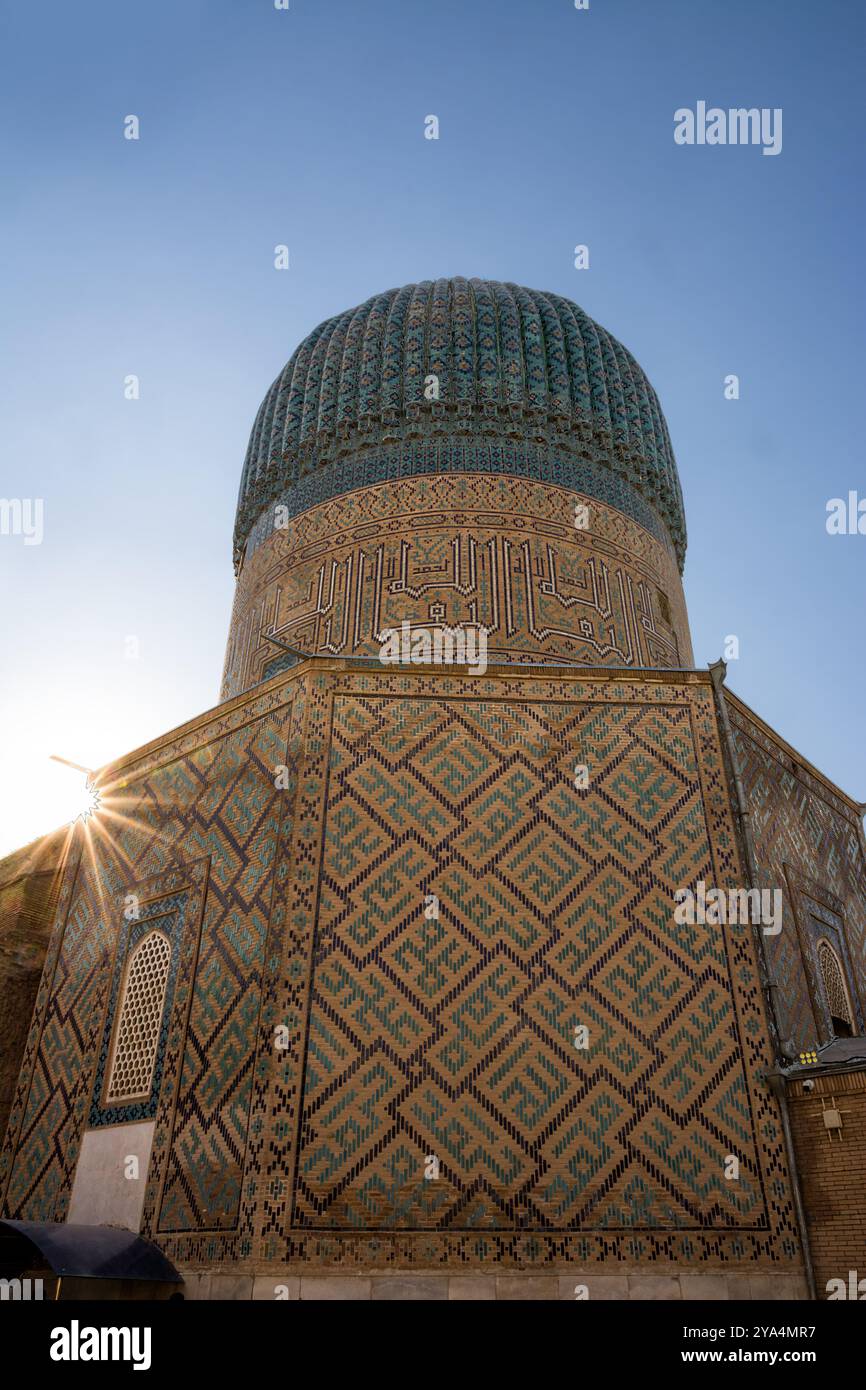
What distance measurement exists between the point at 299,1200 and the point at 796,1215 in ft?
7.19

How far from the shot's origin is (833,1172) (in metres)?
4.64

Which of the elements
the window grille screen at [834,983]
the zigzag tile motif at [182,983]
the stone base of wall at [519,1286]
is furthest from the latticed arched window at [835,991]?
the zigzag tile motif at [182,983]

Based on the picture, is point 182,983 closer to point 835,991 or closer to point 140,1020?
point 140,1020

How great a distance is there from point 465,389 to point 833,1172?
5937mm

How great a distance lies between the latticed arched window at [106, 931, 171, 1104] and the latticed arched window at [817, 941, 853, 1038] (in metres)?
3.81

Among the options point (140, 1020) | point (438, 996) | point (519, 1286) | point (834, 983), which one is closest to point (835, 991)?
point (834, 983)

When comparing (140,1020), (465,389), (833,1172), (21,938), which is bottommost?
(833,1172)

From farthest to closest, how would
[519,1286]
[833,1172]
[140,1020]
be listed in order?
1. [140,1020]
2. [833,1172]
3. [519,1286]

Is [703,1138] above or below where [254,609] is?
below

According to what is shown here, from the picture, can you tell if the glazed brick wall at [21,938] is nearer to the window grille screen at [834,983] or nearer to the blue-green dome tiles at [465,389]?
the blue-green dome tiles at [465,389]

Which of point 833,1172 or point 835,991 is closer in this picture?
point 833,1172

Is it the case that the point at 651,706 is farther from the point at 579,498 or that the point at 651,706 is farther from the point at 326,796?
the point at 579,498

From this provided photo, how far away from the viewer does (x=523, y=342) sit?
8.53m
